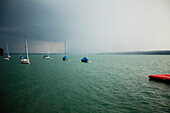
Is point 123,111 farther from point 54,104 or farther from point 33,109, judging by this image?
point 33,109

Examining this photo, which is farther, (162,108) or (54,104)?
(54,104)

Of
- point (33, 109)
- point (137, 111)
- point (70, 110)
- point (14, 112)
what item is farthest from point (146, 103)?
point (14, 112)

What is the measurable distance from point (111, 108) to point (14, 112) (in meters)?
9.68

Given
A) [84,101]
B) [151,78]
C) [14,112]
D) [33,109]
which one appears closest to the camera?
[14,112]

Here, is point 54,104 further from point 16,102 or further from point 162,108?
point 162,108

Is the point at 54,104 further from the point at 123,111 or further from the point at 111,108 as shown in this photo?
→ the point at 123,111

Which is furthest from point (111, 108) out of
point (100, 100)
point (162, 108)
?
point (162, 108)

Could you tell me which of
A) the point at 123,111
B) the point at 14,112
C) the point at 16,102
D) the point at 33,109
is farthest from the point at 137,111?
the point at 16,102

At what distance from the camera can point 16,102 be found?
1023 centimetres

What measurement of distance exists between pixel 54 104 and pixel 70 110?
2.29 meters

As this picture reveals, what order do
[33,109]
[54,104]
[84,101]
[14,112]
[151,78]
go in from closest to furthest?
[14,112] → [33,109] → [54,104] → [84,101] → [151,78]

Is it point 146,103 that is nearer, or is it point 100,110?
point 100,110

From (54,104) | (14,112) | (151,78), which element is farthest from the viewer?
(151,78)

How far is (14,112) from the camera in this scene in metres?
8.30
